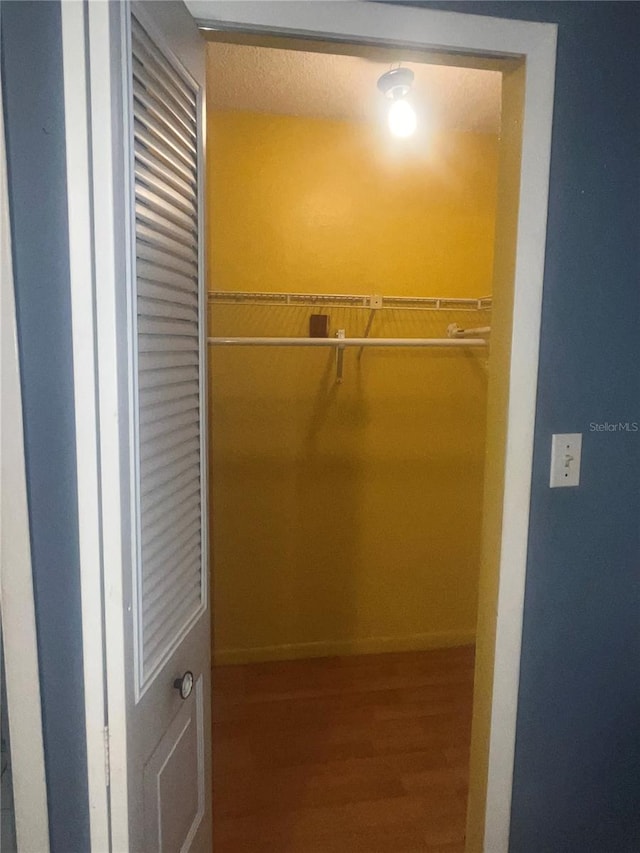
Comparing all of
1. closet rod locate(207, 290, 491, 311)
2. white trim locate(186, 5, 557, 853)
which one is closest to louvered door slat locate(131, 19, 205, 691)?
white trim locate(186, 5, 557, 853)

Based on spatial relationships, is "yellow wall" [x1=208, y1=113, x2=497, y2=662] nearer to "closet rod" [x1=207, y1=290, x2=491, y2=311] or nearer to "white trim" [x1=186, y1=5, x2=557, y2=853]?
"closet rod" [x1=207, y1=290, x2=491, y2=311]

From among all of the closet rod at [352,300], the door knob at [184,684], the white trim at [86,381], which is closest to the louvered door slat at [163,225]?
the white trim at [86,381]

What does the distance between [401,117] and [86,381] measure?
5.21 feet

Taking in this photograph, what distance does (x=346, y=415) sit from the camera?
258 cm

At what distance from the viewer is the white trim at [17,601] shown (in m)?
0.91

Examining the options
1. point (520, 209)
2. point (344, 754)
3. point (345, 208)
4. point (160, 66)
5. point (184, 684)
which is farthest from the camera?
point (345, 208)

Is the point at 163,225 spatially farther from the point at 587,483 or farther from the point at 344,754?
the point at 344,754

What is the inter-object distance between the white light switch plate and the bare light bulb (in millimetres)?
1268

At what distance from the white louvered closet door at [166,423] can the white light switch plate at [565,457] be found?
765 mm

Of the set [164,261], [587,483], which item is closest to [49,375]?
[164,261]

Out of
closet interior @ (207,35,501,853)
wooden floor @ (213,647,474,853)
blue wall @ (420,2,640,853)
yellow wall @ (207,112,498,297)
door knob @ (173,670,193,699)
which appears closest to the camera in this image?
door knob @ (173,670,193,699)

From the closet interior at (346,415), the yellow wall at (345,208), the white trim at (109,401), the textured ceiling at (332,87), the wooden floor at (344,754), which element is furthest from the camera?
the yellow wall at (345,208)

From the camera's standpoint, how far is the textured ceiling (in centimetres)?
188

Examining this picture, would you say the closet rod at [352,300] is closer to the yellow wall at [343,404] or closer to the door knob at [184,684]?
the yellow wall at [343,404]
